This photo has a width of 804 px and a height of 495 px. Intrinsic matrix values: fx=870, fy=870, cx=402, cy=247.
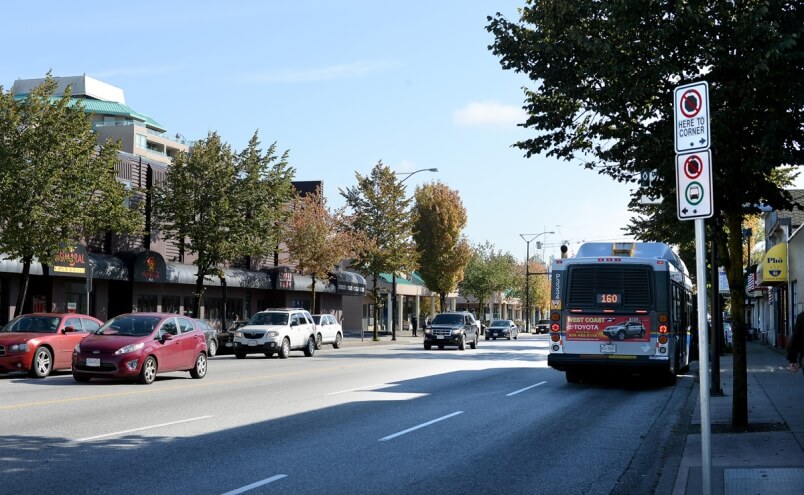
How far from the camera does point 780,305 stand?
45.8 metres

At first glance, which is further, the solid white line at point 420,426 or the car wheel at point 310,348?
the car wheel at point 310,348

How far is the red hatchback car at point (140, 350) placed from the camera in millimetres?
19000

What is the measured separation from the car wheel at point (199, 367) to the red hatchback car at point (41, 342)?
307 centimetres

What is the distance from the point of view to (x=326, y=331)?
3953 cm

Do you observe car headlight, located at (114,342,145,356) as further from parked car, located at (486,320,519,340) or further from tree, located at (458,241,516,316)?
tree, located at (458,241,516,316)

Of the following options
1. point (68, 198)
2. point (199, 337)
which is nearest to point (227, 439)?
point (199, 337)

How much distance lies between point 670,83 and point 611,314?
322 inches

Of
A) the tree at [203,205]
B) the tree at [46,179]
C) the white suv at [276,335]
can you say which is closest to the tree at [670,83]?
the tree at [46,179]

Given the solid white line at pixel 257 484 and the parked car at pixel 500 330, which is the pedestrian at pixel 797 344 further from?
the parked car at pixel 500 330

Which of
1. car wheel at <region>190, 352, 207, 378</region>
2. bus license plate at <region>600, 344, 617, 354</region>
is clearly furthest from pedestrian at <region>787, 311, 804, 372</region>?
car wheel at <region>190, 352, 207, 378</region>

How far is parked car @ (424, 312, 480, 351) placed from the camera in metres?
41.1

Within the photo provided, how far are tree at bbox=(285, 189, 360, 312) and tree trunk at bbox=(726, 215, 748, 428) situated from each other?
1385 inches

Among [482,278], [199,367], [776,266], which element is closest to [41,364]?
[199,367]

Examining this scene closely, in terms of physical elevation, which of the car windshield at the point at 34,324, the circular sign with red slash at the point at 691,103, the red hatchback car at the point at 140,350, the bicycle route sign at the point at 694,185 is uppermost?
the circular sign with red slash at the point at 691,103
